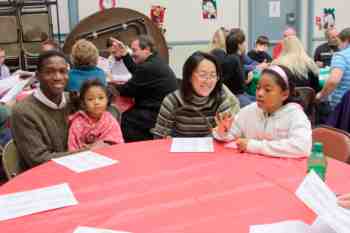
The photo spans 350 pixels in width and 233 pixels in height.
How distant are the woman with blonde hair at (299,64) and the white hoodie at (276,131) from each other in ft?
6.75

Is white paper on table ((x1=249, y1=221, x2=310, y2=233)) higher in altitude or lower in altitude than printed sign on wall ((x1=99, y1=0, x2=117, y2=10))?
lower

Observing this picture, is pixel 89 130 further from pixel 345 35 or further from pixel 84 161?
pixel 345 35

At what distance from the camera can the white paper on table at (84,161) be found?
2.10 meters

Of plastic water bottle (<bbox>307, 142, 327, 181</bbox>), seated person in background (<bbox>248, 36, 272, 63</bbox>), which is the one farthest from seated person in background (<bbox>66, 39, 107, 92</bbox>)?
seated person in background (<bbox>248, 36, 272, 63</bbox>)

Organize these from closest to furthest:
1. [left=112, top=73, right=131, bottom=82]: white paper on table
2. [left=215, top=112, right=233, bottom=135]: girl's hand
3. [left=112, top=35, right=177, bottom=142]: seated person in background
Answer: [left=215, top=112, right=233, bottom=135]: girl's hand → [left=112, top=35, right=177, bottom=142]: seated person in background → [left=112, top=73, right=131, bottom=82]: white paper on table

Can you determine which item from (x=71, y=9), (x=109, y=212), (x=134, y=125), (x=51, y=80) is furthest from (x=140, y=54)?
(x=71, y=9)

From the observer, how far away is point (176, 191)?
1.80 meters

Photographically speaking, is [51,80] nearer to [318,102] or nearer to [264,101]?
[264,101]

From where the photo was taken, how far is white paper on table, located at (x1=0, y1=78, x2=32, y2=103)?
3812 mm

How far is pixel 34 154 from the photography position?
2.38 m

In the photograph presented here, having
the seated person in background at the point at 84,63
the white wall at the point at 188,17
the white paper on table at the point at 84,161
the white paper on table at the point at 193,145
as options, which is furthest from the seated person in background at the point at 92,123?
the white wall at the point at 188,17

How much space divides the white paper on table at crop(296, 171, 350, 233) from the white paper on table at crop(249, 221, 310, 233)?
0.07 meters

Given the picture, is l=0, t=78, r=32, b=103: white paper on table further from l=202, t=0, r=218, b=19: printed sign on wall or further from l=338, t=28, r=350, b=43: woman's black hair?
l=202, t=0, r=218, b=19: printed sign on wall

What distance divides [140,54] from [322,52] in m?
2.87
